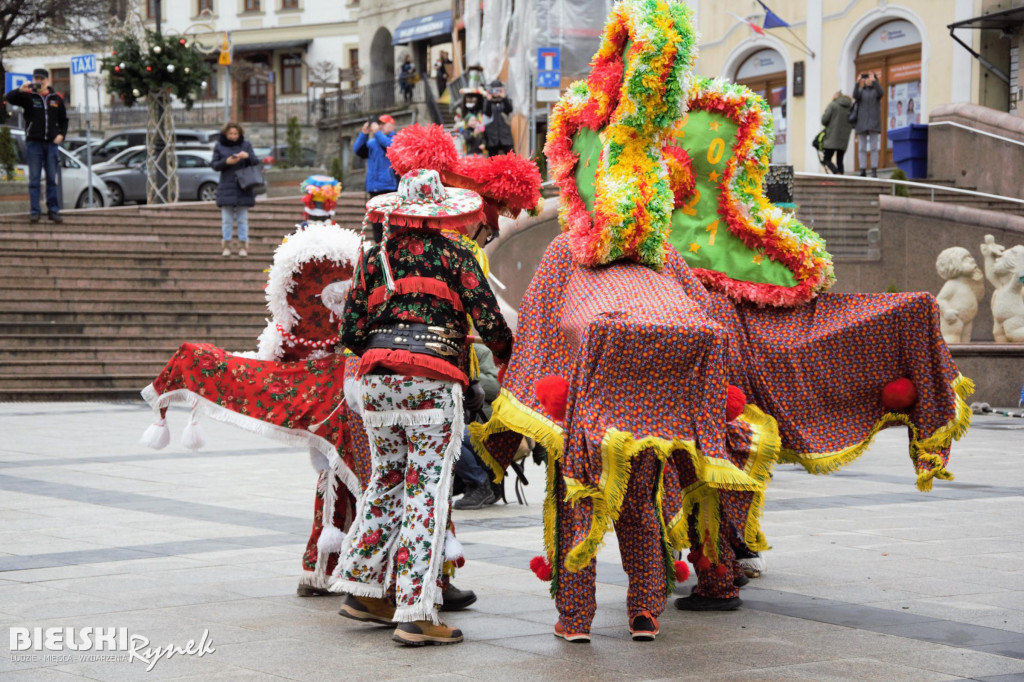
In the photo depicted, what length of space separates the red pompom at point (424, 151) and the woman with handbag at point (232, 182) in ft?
42.2

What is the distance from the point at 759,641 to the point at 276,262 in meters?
2.62

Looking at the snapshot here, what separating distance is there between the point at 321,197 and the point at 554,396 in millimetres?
6024

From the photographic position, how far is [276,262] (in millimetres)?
6438

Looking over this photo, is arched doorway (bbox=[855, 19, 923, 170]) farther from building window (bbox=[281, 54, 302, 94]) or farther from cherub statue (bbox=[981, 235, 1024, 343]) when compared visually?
building window (bbox=[281, 54, 302, 94])

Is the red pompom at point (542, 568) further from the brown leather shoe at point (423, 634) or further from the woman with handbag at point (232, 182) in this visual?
the woman with handbag at point (232, 182)

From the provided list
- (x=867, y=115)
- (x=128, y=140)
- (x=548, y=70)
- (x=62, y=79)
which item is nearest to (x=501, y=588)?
(x=548, y=70)

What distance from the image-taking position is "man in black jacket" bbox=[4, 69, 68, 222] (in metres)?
17.7

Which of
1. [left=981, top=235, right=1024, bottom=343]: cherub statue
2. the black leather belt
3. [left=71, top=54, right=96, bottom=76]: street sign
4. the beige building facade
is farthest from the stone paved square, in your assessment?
the beige building facade

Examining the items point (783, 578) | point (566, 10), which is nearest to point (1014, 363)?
point (783, 578)

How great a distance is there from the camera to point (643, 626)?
550 centimetres

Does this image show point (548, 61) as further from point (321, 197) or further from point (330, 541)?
point (330, 541)

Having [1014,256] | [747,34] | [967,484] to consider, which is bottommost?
[967,484]

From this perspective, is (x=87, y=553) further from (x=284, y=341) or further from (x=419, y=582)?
(x=419, y=582)

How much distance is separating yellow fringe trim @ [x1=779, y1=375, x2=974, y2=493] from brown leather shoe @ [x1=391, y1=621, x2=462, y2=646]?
5.41 ft
